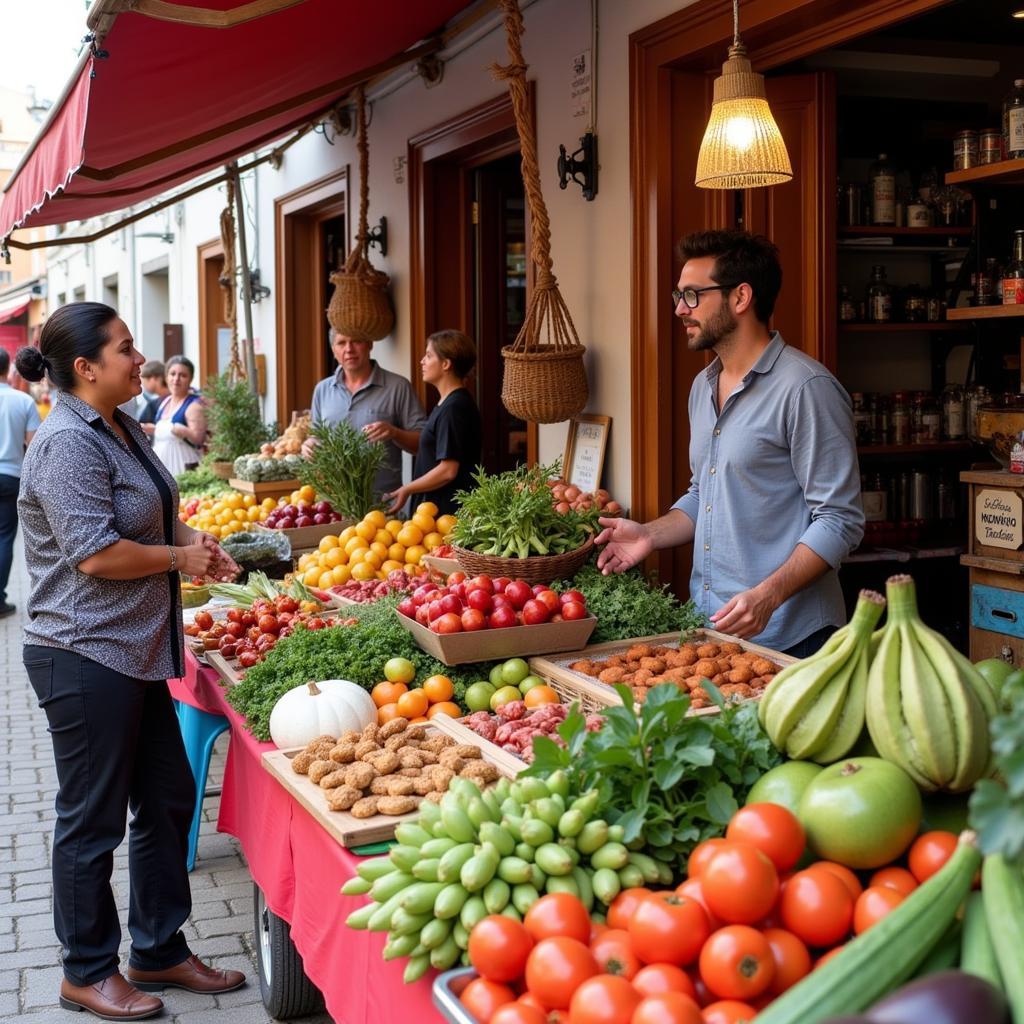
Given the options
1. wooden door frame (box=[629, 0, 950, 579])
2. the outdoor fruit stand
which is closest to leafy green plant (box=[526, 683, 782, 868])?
the outdoor fruit stand

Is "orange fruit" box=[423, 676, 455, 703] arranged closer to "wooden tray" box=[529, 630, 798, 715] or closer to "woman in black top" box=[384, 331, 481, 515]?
"wooden tray" box=[529, 630, 798, 715]

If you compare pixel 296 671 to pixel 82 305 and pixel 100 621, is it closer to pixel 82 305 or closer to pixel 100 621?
pixel 100 621

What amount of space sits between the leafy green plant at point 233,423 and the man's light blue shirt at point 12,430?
1.96 meters

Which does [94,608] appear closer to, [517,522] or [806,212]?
[517,522]

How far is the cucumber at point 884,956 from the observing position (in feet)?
4.51

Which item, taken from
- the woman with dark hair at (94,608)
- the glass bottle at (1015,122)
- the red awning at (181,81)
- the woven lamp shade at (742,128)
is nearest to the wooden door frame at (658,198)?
the woven lamp shade at (742,128)

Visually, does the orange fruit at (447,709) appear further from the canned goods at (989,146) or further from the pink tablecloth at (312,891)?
the canned goods at (989,146)

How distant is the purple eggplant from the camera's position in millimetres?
1175

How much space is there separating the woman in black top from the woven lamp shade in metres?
2.45

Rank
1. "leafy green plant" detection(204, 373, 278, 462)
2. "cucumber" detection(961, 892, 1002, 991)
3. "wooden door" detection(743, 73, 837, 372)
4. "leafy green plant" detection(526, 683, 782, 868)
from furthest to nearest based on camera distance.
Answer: "leafy green plant" detection(204, 373, 278, 462), "wooden door" detection(743, 73, 837, 372), "leafy green plant" detection(526, 683, 782, 868), "cucumber" detection(961, 892, 1002, 991)

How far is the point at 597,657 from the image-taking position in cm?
373

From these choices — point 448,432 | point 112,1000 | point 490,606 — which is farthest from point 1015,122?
point 112,1000

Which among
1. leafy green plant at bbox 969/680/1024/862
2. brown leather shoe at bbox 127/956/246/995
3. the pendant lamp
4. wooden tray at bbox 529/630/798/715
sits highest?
the pendant lamp

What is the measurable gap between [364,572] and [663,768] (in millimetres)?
3374
